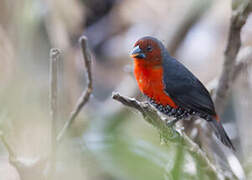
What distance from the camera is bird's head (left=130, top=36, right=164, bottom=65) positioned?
9.29 ft

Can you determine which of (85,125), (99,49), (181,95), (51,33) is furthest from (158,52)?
(99,49)

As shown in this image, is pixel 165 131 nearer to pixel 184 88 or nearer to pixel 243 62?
pixel 184 88

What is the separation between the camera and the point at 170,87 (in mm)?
3004

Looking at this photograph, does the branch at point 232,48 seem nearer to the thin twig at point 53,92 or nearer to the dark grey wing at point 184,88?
the dark grey wing at point 184,88

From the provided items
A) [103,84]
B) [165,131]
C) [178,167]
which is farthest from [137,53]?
[103,84]

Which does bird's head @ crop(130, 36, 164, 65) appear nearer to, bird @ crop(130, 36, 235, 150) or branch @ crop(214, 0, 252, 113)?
bird @ crop(130, 36, 235, 150)

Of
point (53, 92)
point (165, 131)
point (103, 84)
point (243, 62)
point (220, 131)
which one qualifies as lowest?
point (103, 84)

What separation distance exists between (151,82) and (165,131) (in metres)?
0.54

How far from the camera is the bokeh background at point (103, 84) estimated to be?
272cm

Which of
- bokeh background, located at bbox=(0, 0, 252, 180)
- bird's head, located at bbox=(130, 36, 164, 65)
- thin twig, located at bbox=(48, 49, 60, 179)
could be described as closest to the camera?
thin twig, located at bbox=(48, 49, 60, 179)

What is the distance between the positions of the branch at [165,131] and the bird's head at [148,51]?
54cm

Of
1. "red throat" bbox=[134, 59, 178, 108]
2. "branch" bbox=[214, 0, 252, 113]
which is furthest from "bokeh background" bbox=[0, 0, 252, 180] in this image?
"red throat" bbox=[134, 59, 178, 108]

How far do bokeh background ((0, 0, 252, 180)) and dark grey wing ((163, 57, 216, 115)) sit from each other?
1.03 ft

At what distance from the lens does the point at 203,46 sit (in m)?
7.23
